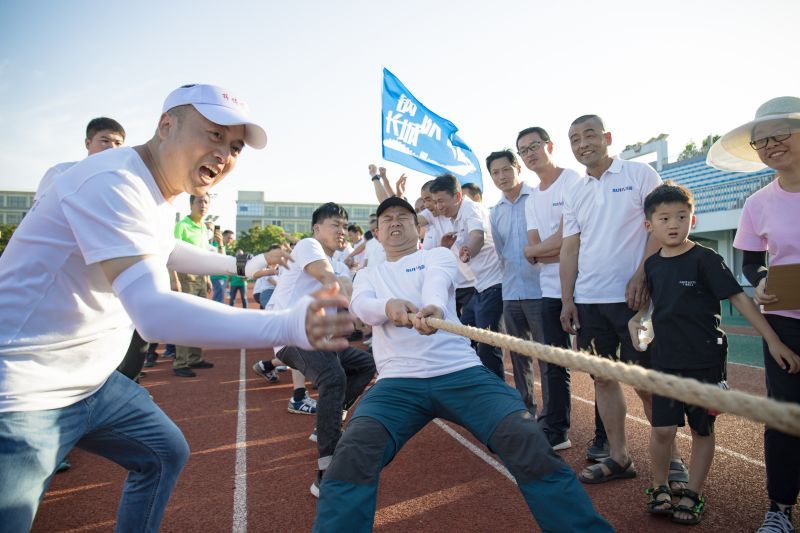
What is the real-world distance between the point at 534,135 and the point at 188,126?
356 centimetres

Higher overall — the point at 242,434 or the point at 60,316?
the point at 60,316

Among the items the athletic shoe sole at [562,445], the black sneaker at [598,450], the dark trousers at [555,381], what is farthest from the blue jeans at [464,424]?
the athletic shoe sole at [562,445]

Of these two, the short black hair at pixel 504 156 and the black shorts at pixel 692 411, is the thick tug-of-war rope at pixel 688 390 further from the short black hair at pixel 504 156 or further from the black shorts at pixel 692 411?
the short black hair at pixel 504 156

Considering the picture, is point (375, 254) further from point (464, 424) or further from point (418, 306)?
point (464, 424)

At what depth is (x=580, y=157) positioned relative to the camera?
3912 millimetres

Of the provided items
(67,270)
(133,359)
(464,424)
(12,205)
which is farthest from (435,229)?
(12,205)

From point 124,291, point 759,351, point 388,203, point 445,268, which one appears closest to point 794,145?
point 445,268

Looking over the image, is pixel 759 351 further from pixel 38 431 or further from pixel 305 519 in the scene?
pixel 38 431

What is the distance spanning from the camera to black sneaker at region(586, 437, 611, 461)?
402 centimetres

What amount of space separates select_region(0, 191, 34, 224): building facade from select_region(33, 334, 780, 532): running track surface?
93.8m

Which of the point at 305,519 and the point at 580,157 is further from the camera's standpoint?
the point at 580,157

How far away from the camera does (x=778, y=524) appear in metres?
2.73

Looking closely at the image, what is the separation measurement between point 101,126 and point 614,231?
446 cm

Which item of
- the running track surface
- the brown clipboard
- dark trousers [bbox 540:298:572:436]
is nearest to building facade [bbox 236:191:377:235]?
the running track surface
